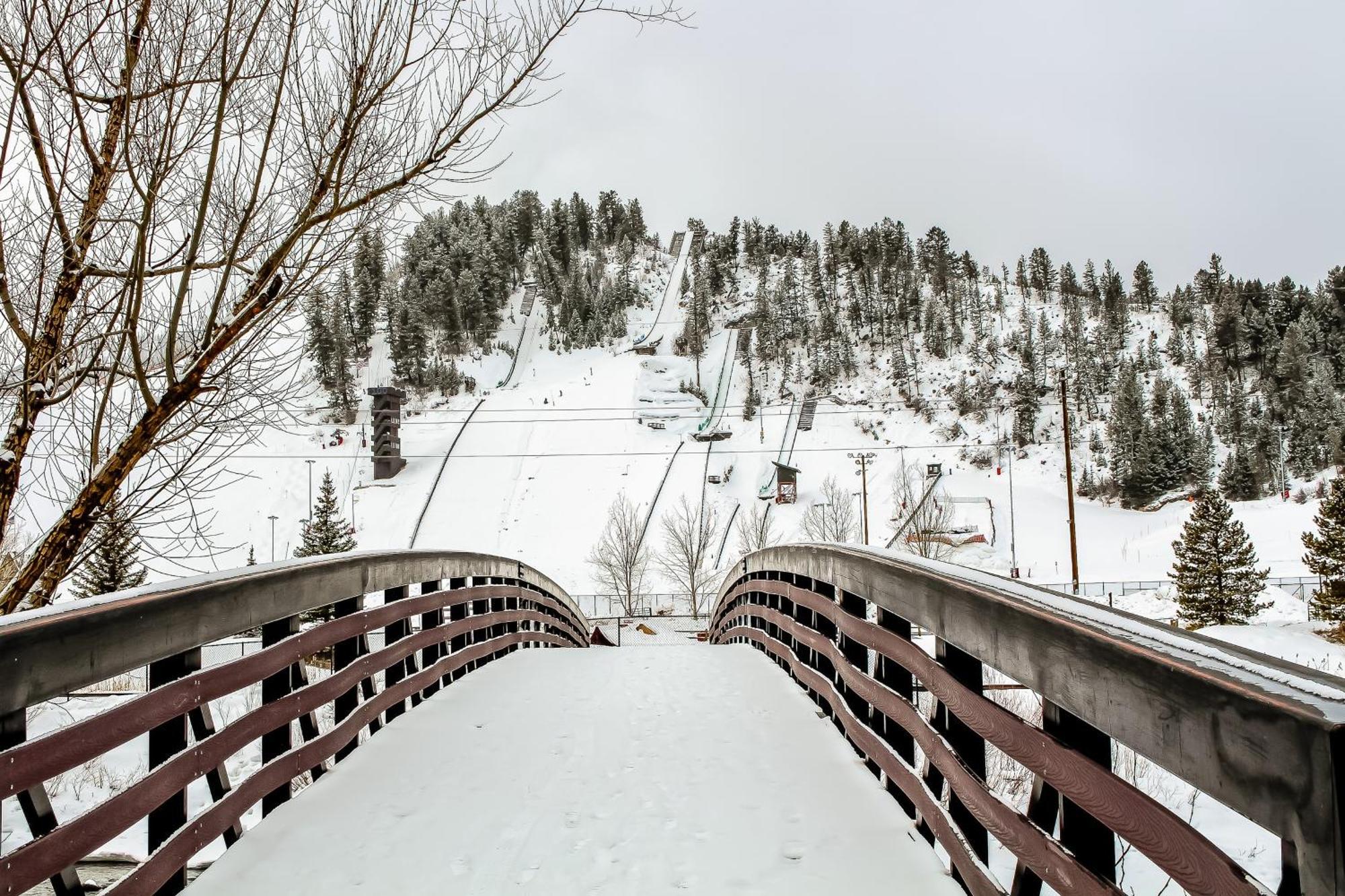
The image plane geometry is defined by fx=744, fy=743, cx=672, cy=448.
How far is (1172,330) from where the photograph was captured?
107375 millimetres

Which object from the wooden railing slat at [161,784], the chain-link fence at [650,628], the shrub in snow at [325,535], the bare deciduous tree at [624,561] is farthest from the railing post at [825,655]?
the bare deciduous tree at [624,561]

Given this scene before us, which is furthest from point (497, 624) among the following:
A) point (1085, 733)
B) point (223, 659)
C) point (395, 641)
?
point (223, 659)

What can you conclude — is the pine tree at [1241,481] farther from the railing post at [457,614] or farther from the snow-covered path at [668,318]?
the railing post at [457,614]

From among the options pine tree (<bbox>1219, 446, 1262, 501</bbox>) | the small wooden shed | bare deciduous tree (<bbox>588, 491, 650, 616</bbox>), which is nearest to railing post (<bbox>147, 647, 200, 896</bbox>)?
bare deciduous tree (<bbox>588, 491, 650, 616</bbox>)

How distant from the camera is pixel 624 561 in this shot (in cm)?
4069

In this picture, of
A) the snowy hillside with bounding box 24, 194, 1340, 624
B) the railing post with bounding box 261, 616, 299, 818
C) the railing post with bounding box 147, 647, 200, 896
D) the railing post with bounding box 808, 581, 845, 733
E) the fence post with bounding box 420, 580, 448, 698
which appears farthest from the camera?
the snowy hillside with bounding box 24, 194, 1340, 624

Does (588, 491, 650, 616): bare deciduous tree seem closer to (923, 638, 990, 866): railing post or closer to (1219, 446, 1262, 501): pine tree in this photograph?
(923, 638, 990, 866): railing post

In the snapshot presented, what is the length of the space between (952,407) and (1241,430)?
87.0 ft

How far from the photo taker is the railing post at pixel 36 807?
154 cm

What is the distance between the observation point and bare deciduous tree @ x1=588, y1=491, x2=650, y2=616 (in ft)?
132

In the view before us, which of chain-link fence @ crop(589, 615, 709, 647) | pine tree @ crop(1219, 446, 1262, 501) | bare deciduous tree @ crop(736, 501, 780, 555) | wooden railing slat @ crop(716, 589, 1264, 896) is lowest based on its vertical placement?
chain-link fence @ crop(589, 615, 709, 647)

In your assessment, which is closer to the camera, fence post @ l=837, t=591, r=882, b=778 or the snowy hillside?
fence post @ l=837, t=591, r=882, b=778

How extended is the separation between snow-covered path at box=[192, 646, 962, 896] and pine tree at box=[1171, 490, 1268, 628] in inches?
1274

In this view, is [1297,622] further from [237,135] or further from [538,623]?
[237,135]
